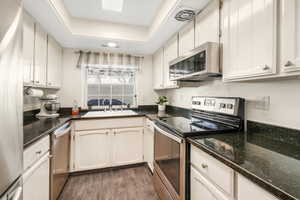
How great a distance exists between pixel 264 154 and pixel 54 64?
285cm

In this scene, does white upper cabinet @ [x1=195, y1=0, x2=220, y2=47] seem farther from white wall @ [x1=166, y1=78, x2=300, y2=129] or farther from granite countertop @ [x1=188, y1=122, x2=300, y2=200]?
granite countertop @ [x1=188, y1=122, x2=300, y2=200]

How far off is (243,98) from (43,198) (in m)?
2.06

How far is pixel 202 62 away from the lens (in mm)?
1353

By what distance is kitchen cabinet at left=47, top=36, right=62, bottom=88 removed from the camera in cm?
218

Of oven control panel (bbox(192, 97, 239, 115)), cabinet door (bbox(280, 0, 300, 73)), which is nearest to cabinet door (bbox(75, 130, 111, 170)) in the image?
oven control panel (bbox(192, 97, 239, 115))

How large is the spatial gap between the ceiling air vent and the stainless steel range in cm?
98

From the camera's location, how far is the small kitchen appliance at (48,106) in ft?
7.16

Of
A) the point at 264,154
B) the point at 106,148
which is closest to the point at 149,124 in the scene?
the point at 106,148

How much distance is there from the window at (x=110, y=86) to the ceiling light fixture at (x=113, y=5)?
4.04ft

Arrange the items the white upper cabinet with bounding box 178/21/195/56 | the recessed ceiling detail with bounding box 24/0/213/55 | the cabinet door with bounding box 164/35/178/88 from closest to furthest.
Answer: the recessed ceiling detail with bounding box 24/0/213/55 → the white upper cabinet with bounding box 178/21/195/56 → the cabinet door with bounding box 164/35/178/88

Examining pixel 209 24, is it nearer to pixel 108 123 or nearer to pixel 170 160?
pixel 170 160

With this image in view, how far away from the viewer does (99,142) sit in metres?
2.34

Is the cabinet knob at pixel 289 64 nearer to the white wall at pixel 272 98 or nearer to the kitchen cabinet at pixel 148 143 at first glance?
the white wall at pixel 272 98

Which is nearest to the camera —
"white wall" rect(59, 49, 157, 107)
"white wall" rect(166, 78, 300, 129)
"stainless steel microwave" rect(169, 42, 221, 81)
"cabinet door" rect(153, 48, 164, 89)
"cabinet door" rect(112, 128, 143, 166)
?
"white wall" rect(166, 78, 300, 129)
